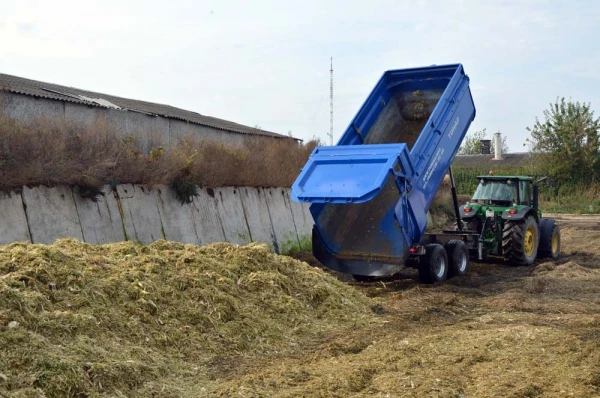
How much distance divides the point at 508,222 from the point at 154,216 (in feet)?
24.6

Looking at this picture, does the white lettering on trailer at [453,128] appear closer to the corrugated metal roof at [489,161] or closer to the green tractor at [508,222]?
the green tractor at [508,222]

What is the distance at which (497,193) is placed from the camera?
1487cm

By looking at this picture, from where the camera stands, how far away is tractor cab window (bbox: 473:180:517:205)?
1479 cm

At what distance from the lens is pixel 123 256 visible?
847cm

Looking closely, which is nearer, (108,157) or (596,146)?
(108,157)

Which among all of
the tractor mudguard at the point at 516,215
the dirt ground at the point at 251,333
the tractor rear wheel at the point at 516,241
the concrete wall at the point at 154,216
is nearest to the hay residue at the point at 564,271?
the tractor rear wheel at the point at 516,241

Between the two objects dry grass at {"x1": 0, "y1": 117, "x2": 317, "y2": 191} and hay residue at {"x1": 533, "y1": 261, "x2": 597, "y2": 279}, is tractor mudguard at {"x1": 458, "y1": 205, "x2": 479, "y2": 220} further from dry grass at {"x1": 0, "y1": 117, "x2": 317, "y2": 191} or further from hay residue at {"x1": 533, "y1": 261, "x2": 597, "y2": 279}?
dry grass at {"x1": 0, "y1": 117, "x2": 317, "y2": 191}

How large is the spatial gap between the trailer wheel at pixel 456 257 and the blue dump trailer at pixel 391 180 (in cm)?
2

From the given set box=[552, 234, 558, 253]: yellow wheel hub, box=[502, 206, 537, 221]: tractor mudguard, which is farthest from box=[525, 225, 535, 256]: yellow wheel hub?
box=[552, 234, 558, 253]: yellow wheel hub

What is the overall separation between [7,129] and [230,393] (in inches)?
320

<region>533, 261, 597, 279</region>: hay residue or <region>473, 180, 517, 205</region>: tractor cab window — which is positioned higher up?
<region>473, 180, 517, 205</region>: tractor cab window

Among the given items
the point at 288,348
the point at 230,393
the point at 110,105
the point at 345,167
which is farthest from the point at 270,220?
the point at 230,393

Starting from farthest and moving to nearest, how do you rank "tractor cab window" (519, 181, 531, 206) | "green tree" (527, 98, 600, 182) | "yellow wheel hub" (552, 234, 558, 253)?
"green tree" (527, 98, 600, 182) < "yellow wheel hub" (552, 234, 558, 253) < "tractor cab window" (519, 181, 531, 206)

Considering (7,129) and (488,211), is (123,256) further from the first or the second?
(488,211)
